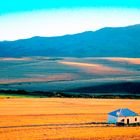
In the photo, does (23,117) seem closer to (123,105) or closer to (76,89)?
(123,105)

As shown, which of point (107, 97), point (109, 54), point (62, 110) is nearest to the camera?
point (62, 110)

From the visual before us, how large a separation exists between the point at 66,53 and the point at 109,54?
21737 millimetres

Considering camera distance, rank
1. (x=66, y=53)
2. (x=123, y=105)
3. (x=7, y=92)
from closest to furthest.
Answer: (x=123, y=105), (x=7, y=92), (x=66, y=53)

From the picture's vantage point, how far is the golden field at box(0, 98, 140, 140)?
36031 millimetres

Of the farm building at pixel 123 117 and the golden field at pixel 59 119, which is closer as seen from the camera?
the golden field at pixel 59 119

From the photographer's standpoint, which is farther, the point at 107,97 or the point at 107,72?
the point at 107,72

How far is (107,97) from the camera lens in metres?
68.8

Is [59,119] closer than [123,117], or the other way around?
[123,117]

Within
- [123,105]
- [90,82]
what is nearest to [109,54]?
[90,82]

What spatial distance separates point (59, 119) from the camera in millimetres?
46031

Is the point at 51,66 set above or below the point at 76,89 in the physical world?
above

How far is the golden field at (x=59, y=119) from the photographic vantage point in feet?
118

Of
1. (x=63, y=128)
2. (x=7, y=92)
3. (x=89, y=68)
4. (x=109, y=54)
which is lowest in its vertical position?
(x=63, y=128)

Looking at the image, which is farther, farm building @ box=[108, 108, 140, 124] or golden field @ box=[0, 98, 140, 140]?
farm building @ box=[108, 108, 140, 124]
